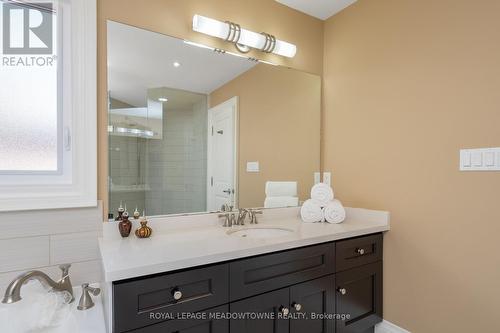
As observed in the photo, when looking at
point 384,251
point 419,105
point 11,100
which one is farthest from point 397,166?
point 11,100

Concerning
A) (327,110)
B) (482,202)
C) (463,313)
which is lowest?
(463,313)

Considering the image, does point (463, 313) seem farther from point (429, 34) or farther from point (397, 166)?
point (429, 34)

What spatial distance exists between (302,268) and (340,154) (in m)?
1.05

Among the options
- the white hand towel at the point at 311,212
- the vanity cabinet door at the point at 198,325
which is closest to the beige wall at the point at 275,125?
the white hand towel at the point at 311,212

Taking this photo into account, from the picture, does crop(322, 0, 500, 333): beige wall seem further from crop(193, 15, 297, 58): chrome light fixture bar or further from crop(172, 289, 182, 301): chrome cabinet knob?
crop(172, 289, 182, 301): chrome cabinet knob

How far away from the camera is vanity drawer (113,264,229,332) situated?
2.99ft

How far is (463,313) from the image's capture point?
1.40 metres

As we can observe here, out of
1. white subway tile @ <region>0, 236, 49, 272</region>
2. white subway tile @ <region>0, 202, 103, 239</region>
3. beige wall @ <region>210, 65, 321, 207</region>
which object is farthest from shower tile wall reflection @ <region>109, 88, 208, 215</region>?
white subway tile @ <region>0, 236, 49, 272</region>

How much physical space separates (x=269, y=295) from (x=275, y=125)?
1.22 meters

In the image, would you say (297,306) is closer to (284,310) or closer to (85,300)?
(284,310)

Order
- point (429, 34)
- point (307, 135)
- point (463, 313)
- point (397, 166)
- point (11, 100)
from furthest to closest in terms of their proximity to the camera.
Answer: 1. point (307, 135)
2. point (397, 166)
3. point (429, 34)
4. point (463, 313)
5. point (11, 100)

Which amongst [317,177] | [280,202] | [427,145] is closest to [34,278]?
[280,202]

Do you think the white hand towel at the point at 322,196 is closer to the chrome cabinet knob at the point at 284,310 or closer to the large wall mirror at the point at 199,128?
the large wall mirror at the point at 199,128

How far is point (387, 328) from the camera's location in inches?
68.0
